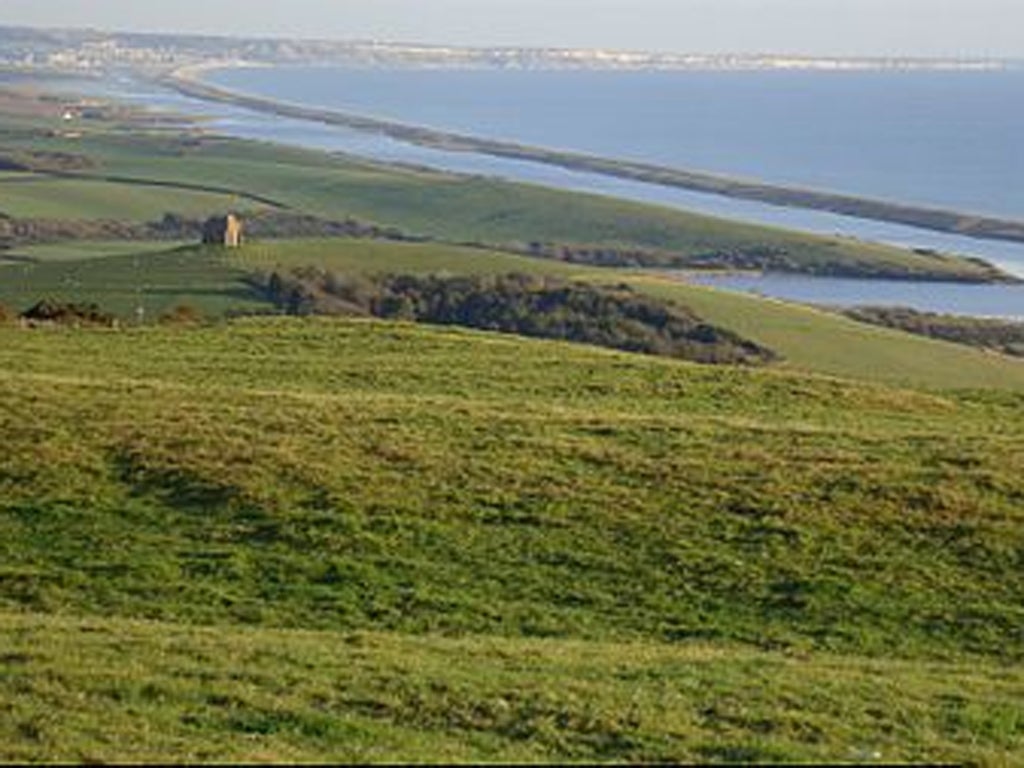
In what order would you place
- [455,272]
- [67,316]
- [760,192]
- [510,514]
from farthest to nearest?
[760,192] → [455,272] → [67,316] → [510,514]

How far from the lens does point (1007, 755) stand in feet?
43.5

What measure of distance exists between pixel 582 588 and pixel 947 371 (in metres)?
34.5

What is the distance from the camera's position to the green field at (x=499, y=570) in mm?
13141

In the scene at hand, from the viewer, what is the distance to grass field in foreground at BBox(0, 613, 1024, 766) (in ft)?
40.1

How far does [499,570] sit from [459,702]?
5.73m

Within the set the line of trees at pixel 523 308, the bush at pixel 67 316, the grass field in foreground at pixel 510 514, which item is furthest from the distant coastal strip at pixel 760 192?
the grass field in foreground at pixel 510 514

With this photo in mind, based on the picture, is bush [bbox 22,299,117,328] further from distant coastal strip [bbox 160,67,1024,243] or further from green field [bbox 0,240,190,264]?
distant coastal strip [bbox 160,67,1024,243]

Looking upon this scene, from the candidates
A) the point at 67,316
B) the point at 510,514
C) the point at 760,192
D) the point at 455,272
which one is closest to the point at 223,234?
the point at 455,272

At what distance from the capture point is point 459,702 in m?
13.4

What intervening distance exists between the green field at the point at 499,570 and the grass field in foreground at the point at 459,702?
41mm

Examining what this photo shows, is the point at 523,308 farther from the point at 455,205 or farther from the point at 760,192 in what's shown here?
the point at 760,192

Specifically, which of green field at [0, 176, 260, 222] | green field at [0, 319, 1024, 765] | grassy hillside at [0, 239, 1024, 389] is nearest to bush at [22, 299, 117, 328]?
green field at [0, 319, 1024, 765]

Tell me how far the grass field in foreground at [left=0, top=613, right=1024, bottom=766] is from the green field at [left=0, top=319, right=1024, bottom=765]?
4cm

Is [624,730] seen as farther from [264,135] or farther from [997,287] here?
[264,135]
